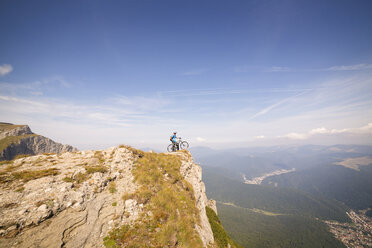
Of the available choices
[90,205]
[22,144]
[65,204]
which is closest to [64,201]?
[65,204]

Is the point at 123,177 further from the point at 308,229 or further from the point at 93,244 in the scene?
the point at 308,229

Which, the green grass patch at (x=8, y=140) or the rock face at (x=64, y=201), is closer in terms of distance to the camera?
the rock face at (x=64, y=201)

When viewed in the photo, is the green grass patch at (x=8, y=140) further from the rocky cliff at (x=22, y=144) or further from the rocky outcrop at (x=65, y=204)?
the rocky outcrop at (x=65, y=204)

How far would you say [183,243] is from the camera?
11.8 m

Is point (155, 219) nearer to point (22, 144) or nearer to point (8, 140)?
point (22, 144)

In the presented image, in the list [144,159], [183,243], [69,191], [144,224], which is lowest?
[183,243]

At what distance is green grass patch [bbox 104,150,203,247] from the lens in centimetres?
981

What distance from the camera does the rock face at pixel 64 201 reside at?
820 centimetres

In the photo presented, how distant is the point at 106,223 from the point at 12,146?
109175mm

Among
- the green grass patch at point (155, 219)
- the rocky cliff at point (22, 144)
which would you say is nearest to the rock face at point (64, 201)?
the green grass patch at point (155, 219)

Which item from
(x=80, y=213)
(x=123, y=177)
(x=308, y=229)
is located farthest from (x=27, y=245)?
(x=308, y=229)

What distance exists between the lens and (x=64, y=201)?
10344 mm

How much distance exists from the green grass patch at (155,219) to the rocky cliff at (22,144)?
81.0 m

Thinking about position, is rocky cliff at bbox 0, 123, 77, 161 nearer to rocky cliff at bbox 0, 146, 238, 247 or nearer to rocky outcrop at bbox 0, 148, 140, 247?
rocky cliff at bbox 0, 146, 238, 247
